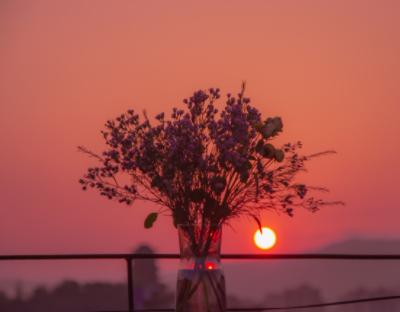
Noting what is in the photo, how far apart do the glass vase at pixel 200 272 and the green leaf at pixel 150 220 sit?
0.11 metres

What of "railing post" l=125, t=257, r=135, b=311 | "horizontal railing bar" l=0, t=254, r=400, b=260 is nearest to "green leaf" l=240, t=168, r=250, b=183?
"horizontal railing bar" l=0, t=254, r=400, b=260

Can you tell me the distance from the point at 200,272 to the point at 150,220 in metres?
0.25

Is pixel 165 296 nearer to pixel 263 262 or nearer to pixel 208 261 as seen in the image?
pixel 208 261

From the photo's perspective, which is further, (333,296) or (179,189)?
(333,296)

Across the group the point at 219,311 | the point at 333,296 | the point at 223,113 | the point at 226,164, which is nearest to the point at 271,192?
the point at 226,164

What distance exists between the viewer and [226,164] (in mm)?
1665

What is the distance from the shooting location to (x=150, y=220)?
1.78 metres

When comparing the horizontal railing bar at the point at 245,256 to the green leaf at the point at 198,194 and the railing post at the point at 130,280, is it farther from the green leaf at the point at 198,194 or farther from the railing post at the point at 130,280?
the green leaf at the point at 198,194

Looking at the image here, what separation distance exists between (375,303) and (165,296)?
1.38 m

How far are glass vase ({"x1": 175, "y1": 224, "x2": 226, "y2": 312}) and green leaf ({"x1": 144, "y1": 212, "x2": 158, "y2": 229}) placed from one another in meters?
0.11

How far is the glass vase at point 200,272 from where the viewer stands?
1674mm

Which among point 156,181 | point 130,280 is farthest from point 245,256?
point 156,181

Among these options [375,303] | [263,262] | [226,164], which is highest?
[226,164]

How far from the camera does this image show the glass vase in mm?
1674
